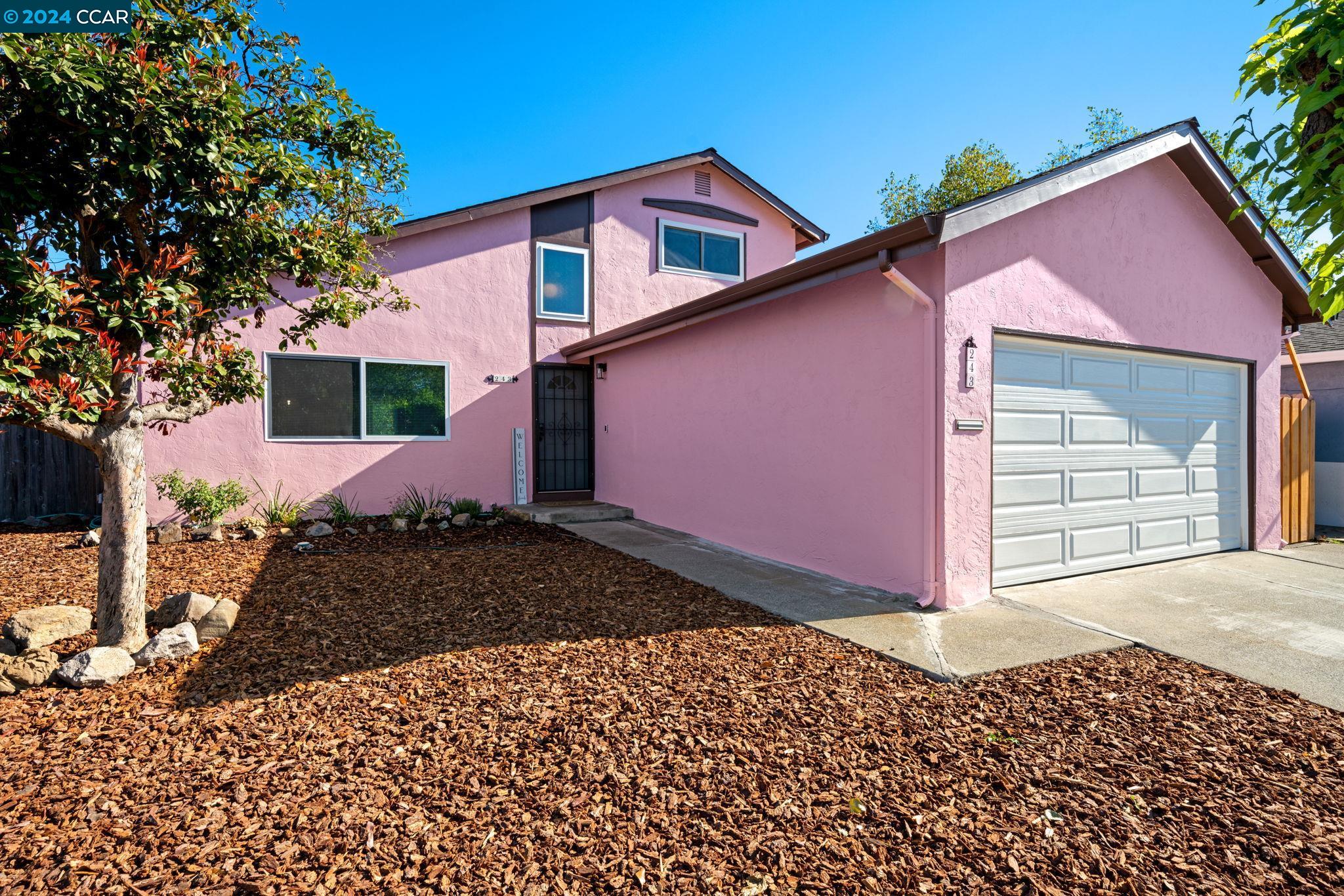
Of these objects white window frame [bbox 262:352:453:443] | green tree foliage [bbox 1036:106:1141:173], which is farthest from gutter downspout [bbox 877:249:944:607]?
green tree foliage [bbox 1036:106:1141:173]

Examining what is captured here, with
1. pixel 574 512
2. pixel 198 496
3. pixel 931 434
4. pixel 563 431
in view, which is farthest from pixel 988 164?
pixel 198 496

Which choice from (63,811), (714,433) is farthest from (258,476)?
(63,811)

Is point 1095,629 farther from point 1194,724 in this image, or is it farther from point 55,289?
point 55,289

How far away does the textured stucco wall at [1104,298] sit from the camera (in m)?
5.07

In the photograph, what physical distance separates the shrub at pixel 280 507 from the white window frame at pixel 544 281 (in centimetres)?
461

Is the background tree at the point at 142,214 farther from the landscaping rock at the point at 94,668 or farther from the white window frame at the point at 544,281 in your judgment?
the white window frame at the point at 544,281

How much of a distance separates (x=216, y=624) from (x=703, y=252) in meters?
10.0

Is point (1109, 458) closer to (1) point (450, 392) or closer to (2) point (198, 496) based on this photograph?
(1) point (450, 392)

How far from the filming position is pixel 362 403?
949 centimetres

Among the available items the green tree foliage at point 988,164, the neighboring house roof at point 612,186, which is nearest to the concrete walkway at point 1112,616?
the neighboring house roof at point 612,186

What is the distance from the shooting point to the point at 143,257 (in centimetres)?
390

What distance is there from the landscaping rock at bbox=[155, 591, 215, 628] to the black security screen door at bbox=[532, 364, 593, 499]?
6271 mm

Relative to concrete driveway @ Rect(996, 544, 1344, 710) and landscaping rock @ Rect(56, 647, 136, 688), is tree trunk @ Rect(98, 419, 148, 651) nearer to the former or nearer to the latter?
landscaping rock @ Rect(56, 647, 136, 688)

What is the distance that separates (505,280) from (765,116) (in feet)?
17.2
